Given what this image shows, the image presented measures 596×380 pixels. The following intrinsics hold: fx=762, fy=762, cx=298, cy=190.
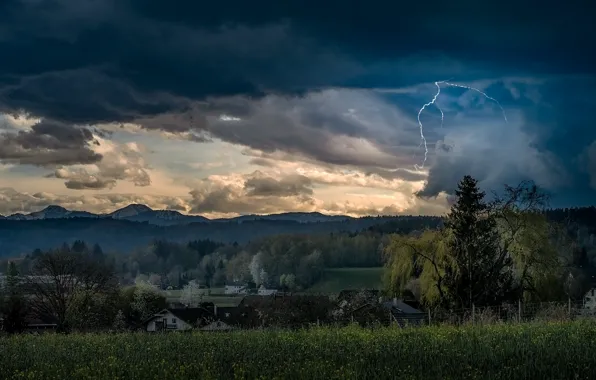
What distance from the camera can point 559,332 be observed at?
69.8 feet

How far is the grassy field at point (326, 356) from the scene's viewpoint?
14281mm

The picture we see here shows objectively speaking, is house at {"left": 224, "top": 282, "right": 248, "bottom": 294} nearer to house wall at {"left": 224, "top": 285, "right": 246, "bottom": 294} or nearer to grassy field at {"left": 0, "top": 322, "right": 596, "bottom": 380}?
house wall at {"left": 224, "top": 285, "right": 246, "bottom": 294}

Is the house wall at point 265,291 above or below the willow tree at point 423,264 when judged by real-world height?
below

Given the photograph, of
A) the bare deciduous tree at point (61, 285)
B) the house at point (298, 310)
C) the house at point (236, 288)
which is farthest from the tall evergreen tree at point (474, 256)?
the house at point (236, 288)

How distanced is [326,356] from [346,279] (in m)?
121

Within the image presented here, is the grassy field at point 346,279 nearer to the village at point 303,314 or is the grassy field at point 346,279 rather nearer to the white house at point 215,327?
the village at point 303,314

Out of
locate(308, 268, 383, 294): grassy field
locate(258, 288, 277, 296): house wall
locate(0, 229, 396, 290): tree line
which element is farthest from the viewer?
locate(0, 229, 396, 290): tree line

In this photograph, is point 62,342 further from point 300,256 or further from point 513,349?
point 300,256

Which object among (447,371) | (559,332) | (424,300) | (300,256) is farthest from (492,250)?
(300,256)

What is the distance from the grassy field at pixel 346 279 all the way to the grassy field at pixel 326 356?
10354 cm

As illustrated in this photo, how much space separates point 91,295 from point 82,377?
58.4m

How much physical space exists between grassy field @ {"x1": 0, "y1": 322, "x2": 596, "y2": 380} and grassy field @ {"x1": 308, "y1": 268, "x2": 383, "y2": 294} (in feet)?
340

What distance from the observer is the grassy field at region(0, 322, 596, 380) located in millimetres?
14281

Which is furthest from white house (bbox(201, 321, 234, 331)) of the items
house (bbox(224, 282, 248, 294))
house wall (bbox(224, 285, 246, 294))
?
house wall (bbox(224, 285, 246, 294))
